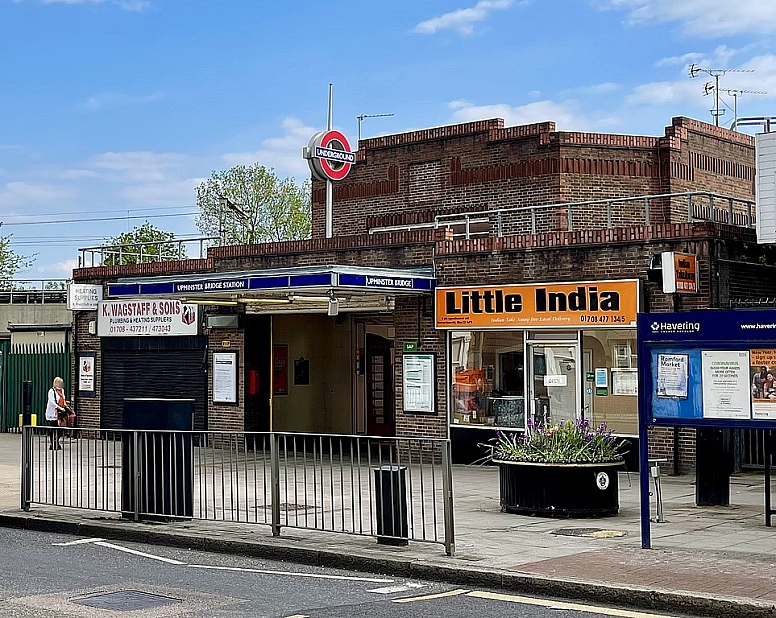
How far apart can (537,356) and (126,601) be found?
11.0 metres

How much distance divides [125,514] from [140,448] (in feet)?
3.08

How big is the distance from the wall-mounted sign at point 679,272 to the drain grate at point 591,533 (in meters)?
5.59

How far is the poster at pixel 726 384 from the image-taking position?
401 inches

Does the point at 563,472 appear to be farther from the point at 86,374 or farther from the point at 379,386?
the point at 86,374

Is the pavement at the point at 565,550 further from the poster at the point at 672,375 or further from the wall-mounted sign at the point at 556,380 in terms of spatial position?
the wall-mounted sign at the point at 556,380

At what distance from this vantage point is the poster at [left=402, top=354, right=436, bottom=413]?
19.8m

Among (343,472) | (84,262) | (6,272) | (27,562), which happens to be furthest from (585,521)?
(6,272)

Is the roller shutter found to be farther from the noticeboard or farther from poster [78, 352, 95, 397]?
the noticeboard

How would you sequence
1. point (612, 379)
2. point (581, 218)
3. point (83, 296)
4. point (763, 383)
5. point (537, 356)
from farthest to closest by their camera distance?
point (83, 296)
point (581, 218)
point (537, 356)
point (612, 379)
point (763, 383)

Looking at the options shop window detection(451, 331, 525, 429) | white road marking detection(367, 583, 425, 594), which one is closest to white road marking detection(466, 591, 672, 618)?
white road marking detection(367, 583, 425, 594)

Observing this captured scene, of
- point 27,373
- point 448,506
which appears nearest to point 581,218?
point 448,506

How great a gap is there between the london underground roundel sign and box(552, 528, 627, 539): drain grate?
43.8ft

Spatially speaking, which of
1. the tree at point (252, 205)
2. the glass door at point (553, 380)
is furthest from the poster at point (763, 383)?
the tree at point (252, 205)

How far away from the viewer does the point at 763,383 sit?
10.1 meters
